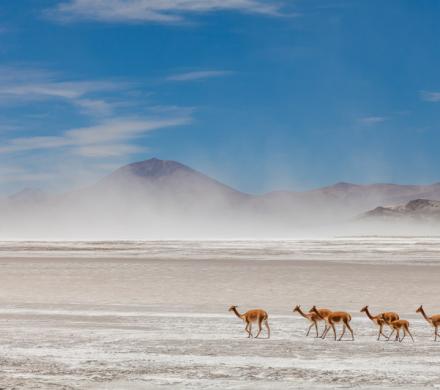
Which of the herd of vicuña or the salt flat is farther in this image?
the herd of vicuña

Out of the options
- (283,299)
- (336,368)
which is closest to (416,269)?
(283,299)

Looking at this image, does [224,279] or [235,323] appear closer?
[235,323]

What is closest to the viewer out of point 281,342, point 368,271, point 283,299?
point 281,342

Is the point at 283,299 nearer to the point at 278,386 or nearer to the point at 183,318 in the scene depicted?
the point at 183,318

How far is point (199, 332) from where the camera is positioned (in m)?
15.5

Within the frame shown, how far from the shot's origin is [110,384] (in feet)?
34.3

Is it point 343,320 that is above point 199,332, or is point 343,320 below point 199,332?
above

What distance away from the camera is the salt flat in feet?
36.0

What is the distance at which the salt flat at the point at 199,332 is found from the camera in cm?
1096

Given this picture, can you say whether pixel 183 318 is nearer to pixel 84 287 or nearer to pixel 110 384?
pixel 110 384

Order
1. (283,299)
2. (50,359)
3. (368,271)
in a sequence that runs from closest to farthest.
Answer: (50,359), (283,299), (368,271)

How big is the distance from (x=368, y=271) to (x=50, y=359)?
75.4 feet

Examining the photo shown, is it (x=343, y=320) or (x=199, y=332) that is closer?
(x=343, y=320)

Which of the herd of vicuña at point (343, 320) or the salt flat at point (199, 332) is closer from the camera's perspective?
the salt flat at point (199, 332)
